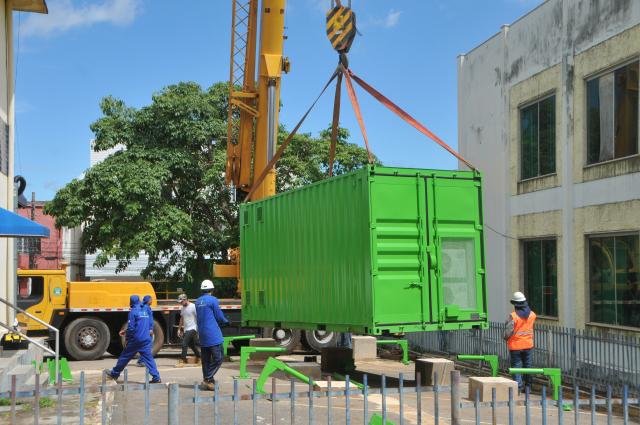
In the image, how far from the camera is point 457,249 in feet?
39.4

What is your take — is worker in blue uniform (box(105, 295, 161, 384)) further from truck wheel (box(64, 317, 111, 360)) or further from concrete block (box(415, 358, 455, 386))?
truck wheel (box(64, 317, 111, 360))

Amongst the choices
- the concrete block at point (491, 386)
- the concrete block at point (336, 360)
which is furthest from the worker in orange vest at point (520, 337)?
the concrete block at point (336, 360)

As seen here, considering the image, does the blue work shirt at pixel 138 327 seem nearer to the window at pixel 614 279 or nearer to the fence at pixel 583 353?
the fence at pixel 583 353

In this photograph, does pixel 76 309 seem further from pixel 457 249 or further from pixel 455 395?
pixel 455 395

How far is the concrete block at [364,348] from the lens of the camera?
18531 millimetres

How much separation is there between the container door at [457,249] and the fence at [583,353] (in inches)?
88.9

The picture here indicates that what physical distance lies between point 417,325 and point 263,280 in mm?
4437

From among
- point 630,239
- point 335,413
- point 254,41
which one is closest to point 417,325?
point 335,413

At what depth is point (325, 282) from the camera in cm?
1257

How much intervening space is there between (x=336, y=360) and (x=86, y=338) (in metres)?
7.09

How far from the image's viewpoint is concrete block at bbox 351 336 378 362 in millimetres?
18531

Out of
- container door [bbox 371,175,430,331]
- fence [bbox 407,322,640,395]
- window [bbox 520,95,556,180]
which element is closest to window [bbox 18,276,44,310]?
fence [bbox 407,322,640,395]

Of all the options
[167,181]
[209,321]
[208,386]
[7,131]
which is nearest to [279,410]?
[208,386]

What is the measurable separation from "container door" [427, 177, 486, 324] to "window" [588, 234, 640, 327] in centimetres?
424
